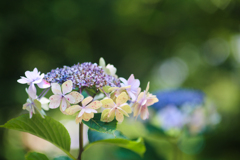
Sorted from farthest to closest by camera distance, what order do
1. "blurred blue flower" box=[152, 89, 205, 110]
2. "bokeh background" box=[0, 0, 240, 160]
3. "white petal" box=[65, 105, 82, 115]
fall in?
"bokeh background" box=[0, 0, 240, 160], "blurred blue flower" box=[152, 89, 205, 110], "white petal" box=[65, 105, 82, 115]

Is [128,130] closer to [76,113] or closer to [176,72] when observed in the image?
[76,113]

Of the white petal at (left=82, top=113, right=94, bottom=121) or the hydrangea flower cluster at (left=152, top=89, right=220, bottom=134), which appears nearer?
the white petal at (left=82, top=113, right=94, bottom=121)

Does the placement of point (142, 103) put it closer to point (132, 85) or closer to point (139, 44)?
point (132, 85)

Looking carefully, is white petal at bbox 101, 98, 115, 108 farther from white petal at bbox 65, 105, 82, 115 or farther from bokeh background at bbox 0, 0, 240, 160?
bokeh background at bbox 0, 0, 240, 160

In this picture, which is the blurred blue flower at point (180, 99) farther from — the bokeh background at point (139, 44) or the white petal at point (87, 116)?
the bokeh background at point (139, 44)

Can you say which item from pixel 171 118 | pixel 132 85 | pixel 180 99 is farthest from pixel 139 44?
pixel 132 85

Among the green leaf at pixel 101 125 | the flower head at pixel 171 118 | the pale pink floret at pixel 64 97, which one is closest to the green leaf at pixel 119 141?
the green leaf at pixel 101 125

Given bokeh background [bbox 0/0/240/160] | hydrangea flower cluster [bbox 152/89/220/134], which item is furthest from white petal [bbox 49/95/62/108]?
bokeh background [bbox 0/0/240/160]
